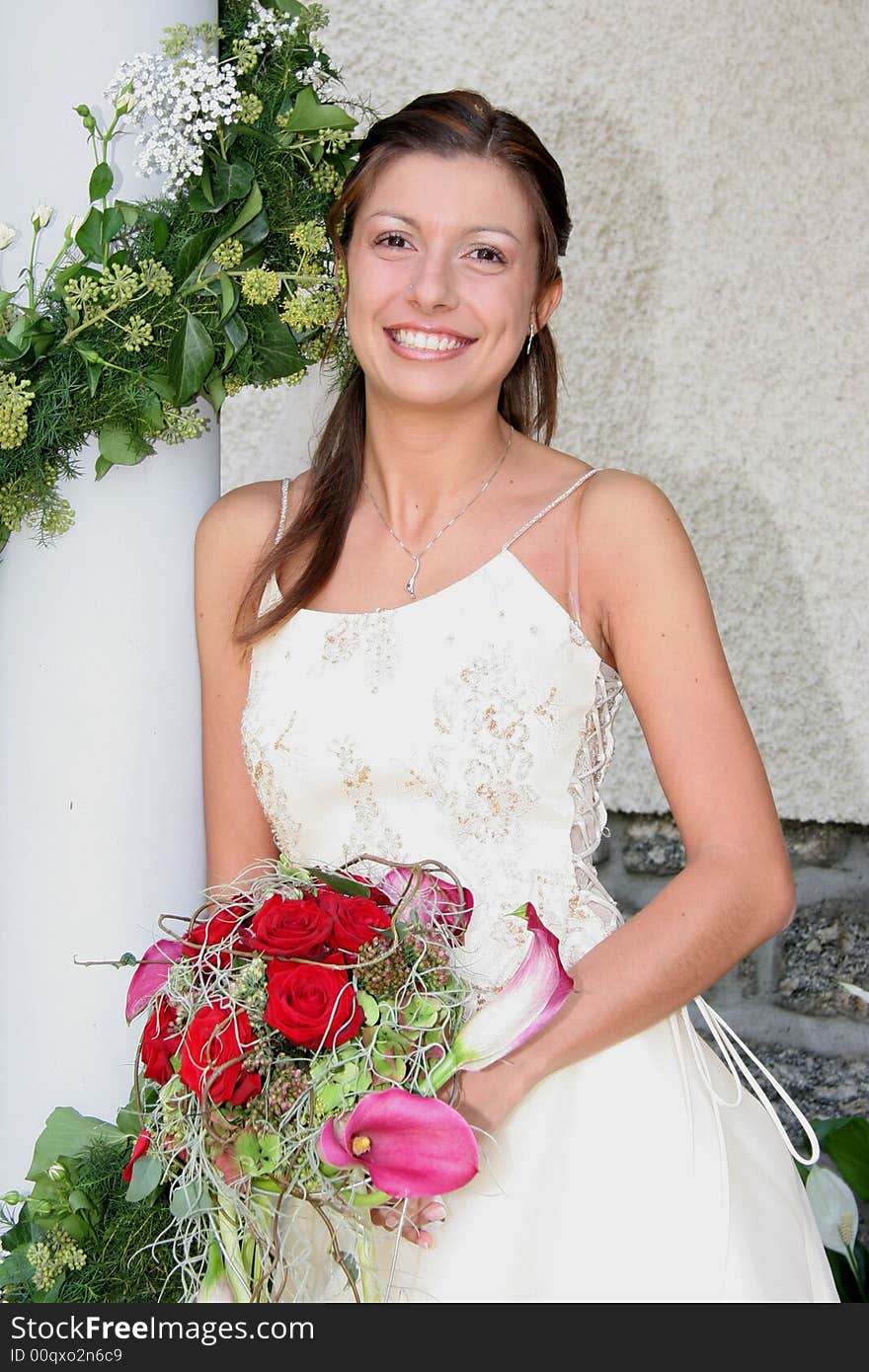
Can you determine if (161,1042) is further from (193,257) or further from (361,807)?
(193,257)

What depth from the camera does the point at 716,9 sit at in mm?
3236

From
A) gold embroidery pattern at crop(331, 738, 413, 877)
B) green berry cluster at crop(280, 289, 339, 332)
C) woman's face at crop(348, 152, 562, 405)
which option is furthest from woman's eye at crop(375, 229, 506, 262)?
gold embroidery pattern at crop(331, 738, 413, 877)

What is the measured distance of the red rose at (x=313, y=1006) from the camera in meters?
1.42

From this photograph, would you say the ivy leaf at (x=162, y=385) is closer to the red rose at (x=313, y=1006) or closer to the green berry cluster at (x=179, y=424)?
the green berry cluster at (x=179, y=424)

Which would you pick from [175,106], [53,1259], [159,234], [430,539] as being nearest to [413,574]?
[430,539]

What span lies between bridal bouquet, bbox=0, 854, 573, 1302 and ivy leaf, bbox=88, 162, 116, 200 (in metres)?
0.86

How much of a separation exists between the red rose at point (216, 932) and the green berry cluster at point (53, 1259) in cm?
42

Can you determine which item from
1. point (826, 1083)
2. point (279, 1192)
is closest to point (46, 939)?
point (279, 1192)

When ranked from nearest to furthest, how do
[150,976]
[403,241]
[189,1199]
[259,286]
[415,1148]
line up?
[415,1148]
[189,1199]
[150,976]
[259,286]
[403,241]

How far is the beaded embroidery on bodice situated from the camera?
2.03m

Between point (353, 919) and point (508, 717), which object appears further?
point (508, 717)

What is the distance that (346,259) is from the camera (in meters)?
2.15

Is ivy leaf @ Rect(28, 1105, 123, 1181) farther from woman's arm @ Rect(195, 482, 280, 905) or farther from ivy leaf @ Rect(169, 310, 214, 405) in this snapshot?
ivy leaf @ Rect(169, 310, 214, 405)

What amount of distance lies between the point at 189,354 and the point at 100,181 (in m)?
0.23
